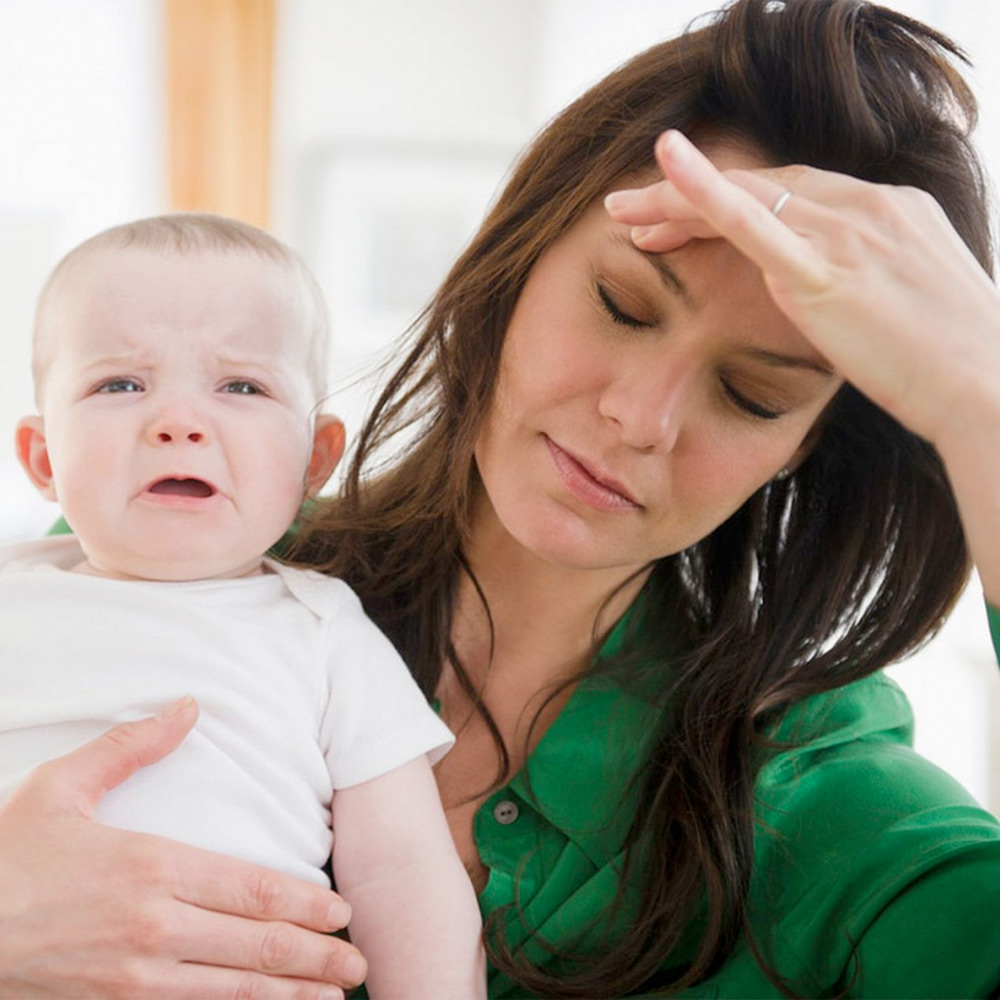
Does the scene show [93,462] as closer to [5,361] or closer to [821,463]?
[821,463]

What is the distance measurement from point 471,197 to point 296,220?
2.71 feet

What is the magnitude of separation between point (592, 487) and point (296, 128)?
16.1 ft

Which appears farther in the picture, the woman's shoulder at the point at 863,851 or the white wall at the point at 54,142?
the white wall at the point at 54,142

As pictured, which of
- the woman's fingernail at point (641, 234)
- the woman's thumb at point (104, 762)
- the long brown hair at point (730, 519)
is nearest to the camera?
the woman's thumb at point (104, 762)

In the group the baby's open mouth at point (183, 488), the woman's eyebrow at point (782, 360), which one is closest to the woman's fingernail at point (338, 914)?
the baby's open mouth at point (183, 488)

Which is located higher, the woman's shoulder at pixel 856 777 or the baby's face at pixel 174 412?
the baby's face at pixel 174 412

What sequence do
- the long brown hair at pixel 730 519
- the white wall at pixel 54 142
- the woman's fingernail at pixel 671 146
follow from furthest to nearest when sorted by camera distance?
the white wall at pixel 54 142
the long brown hair at pixel 730 519
the woman's fingernail at pixel 671 146

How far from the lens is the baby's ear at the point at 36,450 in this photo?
1373 millimetres

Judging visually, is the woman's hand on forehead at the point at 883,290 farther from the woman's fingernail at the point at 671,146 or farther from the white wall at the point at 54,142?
the white wall at the point at 54,142

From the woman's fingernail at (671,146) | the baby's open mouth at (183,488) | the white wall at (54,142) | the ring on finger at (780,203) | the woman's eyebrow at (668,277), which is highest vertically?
the woman's fingernail at (671,146)

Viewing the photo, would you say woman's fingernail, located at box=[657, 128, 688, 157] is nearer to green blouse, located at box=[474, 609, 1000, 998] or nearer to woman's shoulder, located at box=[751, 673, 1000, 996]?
green blouse, located at box=[474, 609, 1000, 998]

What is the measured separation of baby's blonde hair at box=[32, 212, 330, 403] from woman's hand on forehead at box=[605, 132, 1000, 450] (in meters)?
0.49

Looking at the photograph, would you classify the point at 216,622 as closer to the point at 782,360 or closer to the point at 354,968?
the point at 354,968

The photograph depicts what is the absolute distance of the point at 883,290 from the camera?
3.58 feet
